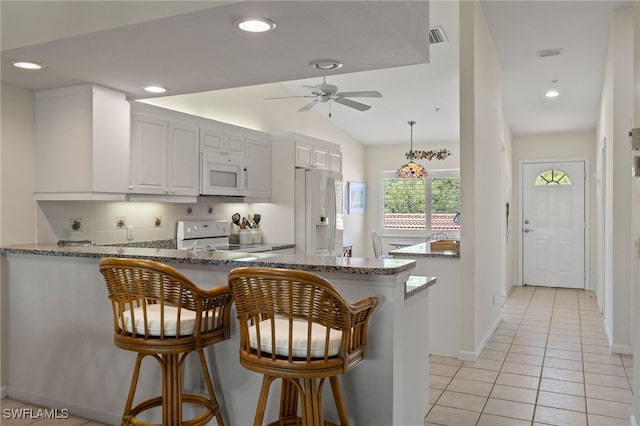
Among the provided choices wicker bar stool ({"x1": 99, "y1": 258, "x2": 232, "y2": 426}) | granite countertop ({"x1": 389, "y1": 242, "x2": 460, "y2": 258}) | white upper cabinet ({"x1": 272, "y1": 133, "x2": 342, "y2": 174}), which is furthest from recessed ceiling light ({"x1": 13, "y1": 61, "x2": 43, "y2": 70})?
white upper cabinet ({"x1": 272, "y1": 133, "x2": 342, "y2": 174})

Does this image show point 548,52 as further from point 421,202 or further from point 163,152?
point 421,202

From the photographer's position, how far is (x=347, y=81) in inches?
257

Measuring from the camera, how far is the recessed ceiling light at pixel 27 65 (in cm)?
286

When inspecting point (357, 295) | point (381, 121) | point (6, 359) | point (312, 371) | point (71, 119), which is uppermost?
point (381, 121)

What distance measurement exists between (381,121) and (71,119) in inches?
216

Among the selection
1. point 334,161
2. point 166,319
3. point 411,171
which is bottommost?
point 166,319

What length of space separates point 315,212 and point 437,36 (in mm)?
2342

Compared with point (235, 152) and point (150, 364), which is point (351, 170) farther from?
point (150, 364)

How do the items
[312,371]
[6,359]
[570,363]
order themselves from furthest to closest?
[570,363], [6,359], [312,371]

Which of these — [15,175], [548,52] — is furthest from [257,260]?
[548,52]

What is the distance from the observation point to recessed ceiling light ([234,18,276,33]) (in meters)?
2.17

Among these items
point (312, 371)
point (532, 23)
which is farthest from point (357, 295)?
point (532, 23)

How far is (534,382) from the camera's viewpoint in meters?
3.58

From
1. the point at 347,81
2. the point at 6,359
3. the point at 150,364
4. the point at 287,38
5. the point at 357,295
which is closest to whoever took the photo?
the point at 357,295
